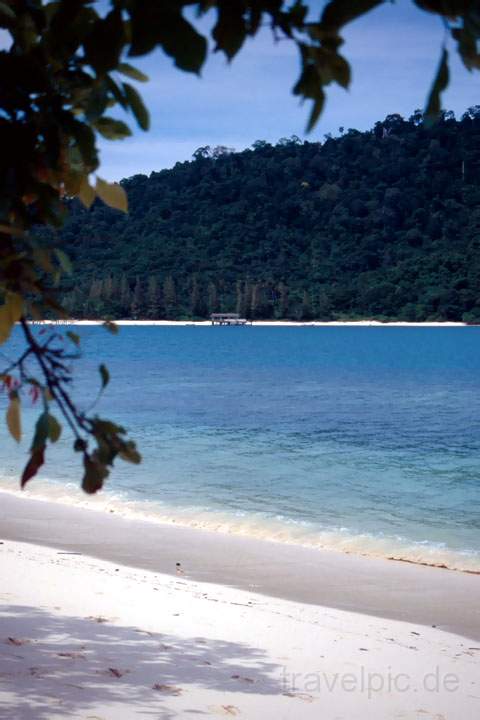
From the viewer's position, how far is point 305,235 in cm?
12438

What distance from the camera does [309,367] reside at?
5072cm

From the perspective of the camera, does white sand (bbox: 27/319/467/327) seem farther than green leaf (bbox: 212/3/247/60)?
Yes

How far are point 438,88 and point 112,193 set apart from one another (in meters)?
0.70

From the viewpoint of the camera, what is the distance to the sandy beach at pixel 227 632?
403cm

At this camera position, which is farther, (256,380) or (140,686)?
(256,380)

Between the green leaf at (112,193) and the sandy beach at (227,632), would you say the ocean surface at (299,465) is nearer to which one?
the green leaf at (112,193)

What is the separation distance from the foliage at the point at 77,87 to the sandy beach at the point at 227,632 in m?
2.59

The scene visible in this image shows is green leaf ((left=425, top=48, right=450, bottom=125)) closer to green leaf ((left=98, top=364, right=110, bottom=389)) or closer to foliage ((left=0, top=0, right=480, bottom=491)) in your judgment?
foliage ((left=0, top=0, right=480, bottom=491))

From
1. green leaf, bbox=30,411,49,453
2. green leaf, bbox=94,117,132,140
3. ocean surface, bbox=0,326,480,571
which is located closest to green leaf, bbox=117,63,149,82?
green leaf, bbox=94,117,132,140

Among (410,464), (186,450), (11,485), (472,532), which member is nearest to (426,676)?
(472,532)

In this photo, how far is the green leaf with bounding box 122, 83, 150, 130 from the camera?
4.45ft

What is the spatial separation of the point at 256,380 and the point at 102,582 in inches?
1321

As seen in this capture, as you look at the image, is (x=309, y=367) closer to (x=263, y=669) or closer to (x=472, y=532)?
(x=472, y=532)

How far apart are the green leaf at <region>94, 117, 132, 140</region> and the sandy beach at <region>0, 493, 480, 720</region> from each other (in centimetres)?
270
